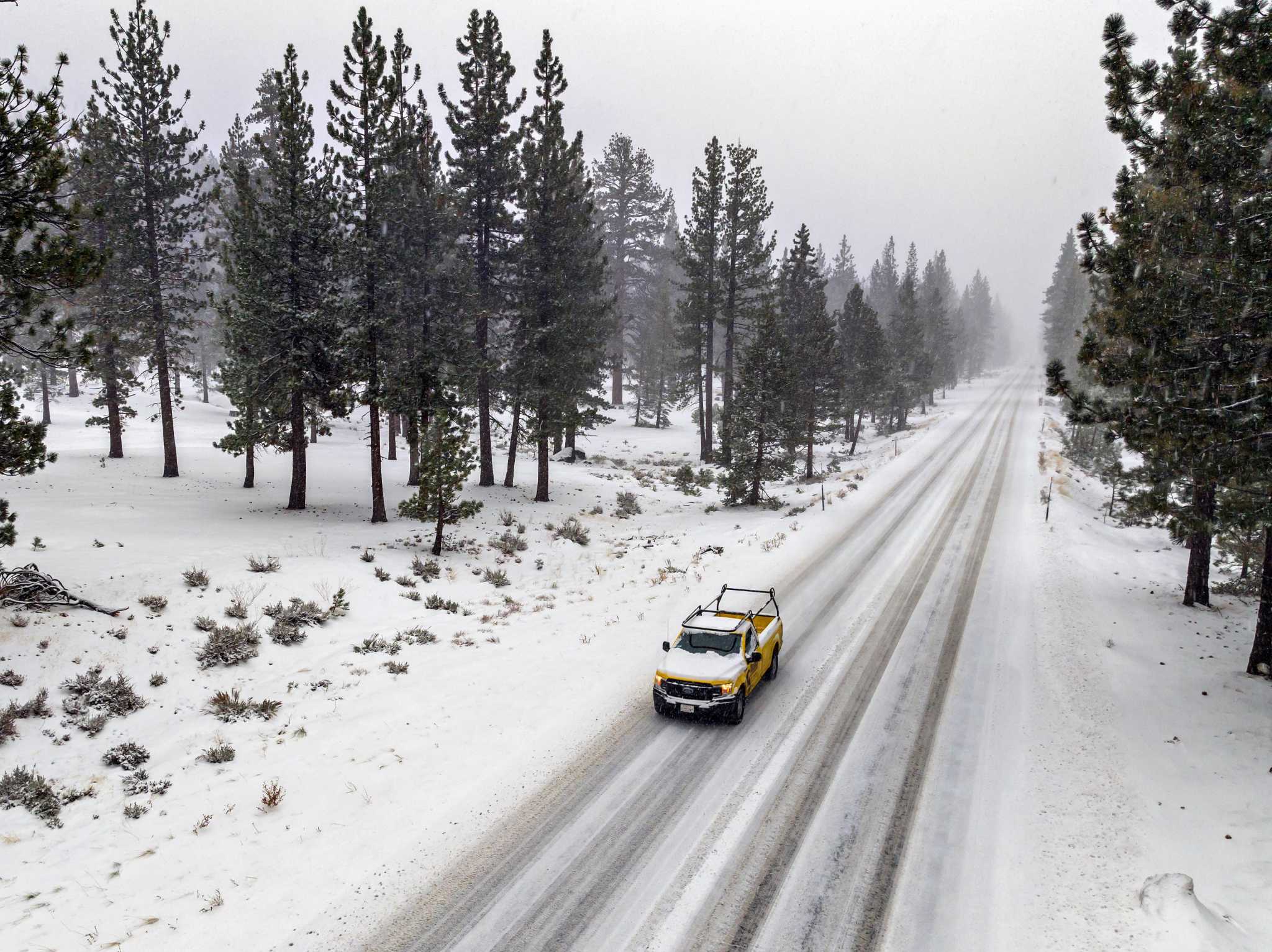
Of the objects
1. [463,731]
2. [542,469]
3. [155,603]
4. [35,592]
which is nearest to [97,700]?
[155,603]

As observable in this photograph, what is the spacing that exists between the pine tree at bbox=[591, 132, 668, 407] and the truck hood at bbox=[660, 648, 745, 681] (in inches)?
1624

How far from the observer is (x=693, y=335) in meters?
40.0

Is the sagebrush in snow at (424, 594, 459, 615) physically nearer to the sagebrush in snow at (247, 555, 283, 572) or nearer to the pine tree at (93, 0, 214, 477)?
the sagebrush in snow at (247, 555, 283, 572)

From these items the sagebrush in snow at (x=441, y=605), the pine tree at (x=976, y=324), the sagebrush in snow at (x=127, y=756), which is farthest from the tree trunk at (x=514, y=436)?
the pine tree at (x=976, y=324)

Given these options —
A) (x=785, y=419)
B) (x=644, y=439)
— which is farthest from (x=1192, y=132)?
(x=644, y=439)

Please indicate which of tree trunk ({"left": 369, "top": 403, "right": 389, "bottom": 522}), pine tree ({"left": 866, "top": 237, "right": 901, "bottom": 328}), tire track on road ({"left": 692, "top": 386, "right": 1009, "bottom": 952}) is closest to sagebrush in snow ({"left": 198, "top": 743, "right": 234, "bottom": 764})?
tire track on road ({"left": 692, "top": 386, "right": 1009, "bottom": 952})

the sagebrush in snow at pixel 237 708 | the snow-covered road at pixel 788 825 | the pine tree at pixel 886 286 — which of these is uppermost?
the pine tree at pixel 886 286

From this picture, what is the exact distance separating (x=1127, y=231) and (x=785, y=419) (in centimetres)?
1795

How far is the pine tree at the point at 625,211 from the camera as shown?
5328 cm

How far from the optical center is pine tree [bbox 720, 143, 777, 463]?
37.5 metres

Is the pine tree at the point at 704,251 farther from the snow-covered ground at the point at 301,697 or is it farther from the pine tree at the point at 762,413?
the snow-covered ground at the point at 301,697

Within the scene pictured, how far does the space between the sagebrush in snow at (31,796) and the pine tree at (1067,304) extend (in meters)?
69.2

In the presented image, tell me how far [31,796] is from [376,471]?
14.0m

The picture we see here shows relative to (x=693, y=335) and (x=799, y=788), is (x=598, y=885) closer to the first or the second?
(x=799, y=788)
